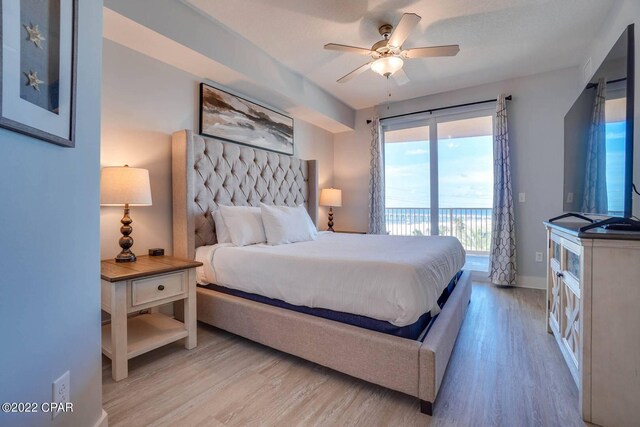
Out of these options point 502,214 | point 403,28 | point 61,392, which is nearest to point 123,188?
point 61,392

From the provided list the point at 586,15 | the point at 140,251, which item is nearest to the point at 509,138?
the point at 586,15

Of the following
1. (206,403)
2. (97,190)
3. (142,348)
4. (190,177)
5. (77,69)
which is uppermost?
(77,69)

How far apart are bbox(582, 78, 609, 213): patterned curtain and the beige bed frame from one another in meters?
1.07

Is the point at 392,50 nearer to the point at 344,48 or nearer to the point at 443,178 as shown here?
the point at 344,48

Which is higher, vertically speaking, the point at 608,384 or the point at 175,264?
the point at 175,264

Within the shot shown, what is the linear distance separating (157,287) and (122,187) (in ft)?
2.40

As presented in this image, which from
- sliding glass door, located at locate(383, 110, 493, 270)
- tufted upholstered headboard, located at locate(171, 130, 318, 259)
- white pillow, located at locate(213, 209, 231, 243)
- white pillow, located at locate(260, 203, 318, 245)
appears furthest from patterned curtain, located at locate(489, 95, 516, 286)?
white pillow, located at locate(213, 209, 231, 243)

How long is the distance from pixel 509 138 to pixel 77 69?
14.4 ft

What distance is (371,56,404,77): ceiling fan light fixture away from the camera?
2473mm

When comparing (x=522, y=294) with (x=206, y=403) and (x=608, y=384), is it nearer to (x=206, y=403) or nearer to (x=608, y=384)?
(x=608, y=384)

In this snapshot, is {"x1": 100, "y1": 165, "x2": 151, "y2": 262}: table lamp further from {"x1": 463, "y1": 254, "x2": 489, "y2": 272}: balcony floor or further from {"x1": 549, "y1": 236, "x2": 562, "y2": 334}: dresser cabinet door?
{"x1": 463, "y1": 254, "x2": 489, "y2": 272}: balcony floor

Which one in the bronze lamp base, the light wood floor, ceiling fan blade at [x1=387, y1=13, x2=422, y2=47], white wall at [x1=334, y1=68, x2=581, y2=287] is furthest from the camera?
white wall at [x1=334, y1=68, x2=581, y2=287]

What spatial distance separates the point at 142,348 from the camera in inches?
71.1

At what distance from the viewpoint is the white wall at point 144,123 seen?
221cm
